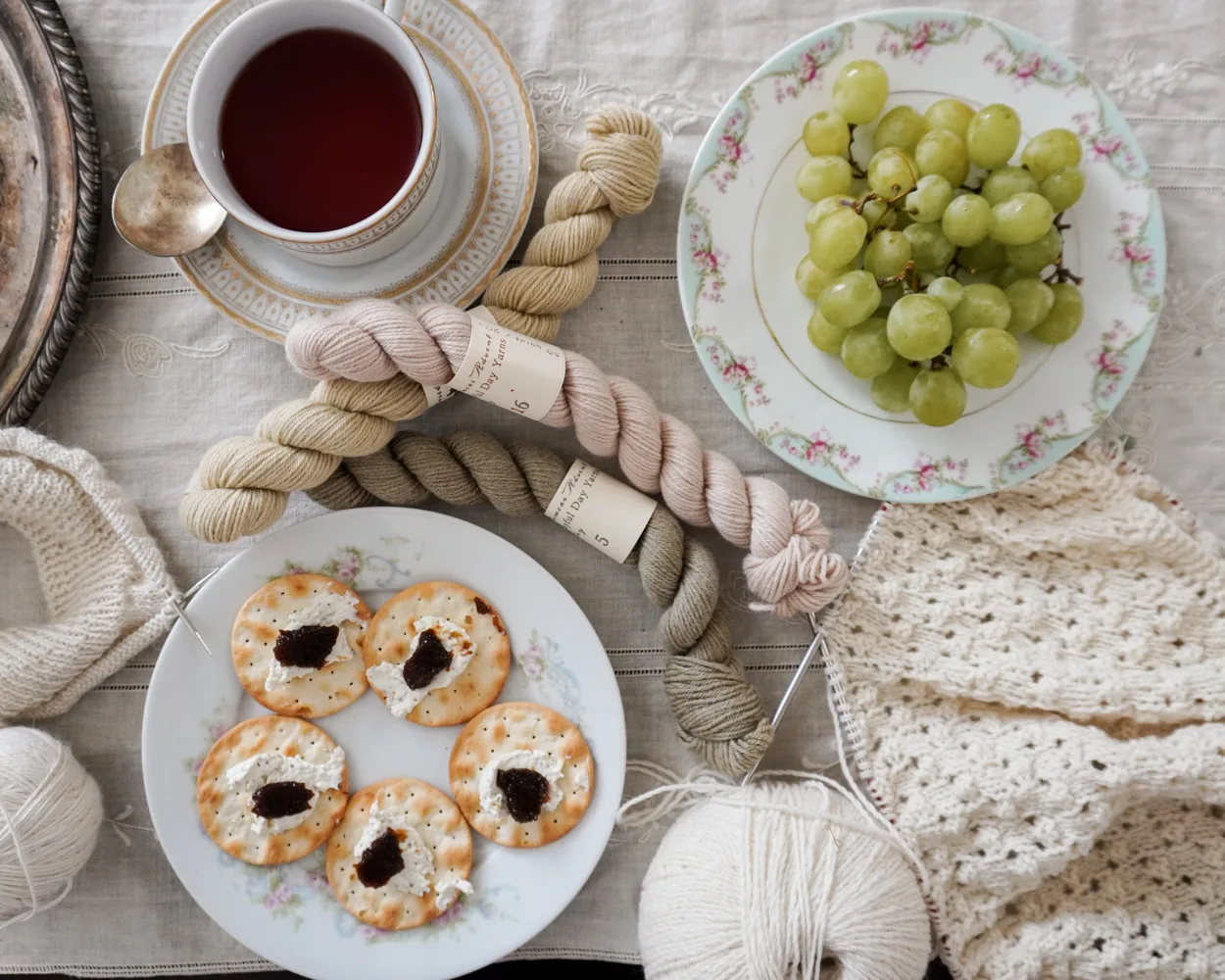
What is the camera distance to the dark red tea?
0.72m

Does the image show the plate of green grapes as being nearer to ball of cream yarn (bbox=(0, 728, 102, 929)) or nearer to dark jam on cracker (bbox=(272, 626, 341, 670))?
dark jam on cracker (bbox=(272, 626, 341, 670))

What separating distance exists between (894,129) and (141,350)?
0.73 metres

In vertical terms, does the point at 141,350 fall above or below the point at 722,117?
below

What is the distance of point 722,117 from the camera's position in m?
0.80

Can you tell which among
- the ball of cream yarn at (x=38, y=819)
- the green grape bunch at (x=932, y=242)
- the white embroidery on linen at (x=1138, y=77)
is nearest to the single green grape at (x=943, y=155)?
the green grape bunch at (x=932, y=242)

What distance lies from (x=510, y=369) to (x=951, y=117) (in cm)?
44

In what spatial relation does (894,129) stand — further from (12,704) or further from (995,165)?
(12,704)

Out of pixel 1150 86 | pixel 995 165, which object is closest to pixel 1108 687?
pixel 995 165

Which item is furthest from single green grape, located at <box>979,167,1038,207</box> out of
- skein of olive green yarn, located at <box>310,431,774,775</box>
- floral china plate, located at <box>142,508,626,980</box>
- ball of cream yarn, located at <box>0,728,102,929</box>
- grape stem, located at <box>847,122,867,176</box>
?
ball of cream yarn, located at <box>0,728,102,929</box>

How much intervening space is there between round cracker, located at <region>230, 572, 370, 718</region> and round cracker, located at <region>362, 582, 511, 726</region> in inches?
0.9

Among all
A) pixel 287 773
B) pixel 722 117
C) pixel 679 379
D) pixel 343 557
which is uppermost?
pixel 722 117

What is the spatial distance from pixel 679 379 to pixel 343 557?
36 cm

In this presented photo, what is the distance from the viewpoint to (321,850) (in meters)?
0.82

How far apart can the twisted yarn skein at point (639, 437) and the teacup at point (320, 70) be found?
7 cm
